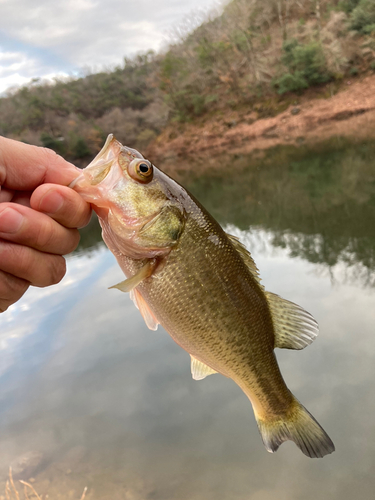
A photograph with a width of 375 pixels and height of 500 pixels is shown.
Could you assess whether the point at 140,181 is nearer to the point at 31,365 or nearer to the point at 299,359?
the point at 299,359

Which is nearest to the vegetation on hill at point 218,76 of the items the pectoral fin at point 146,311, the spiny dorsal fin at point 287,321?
the spiny dorsal fin at point 287,321

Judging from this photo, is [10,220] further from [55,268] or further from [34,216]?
[55,268]

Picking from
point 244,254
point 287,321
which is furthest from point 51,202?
point 287,321

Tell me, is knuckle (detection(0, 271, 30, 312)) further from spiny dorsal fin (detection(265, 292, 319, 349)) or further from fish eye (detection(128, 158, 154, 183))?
spiny dorsal fin (detection(265, 292, 319, 349))

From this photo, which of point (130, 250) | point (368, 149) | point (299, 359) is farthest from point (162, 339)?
point (368, 149)

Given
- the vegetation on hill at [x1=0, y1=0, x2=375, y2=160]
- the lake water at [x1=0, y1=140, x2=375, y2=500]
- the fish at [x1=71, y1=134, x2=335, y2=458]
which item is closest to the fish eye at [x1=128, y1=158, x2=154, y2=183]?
the fish at [x1=71, y1=134, x2=335, y2=458]

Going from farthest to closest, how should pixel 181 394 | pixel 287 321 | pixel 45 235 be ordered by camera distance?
1. pixel 181 394
2. pixel 287 321
3. pixel 45 235
